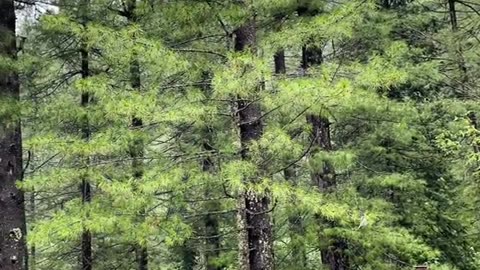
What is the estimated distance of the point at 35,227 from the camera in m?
5.11

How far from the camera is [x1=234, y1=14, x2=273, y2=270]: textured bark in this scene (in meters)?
5.35

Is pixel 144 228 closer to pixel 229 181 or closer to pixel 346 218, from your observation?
pixel 229 181

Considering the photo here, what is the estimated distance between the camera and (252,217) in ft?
17.8

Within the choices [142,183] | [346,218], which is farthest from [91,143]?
[346,218]

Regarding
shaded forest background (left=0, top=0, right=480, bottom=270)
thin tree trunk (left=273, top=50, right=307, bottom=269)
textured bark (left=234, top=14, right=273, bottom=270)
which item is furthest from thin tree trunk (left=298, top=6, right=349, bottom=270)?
textured bark (left=234, top=14, right=273, bottom=270)

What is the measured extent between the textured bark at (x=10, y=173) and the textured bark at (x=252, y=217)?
309cm

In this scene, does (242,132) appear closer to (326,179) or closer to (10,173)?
(326,179)

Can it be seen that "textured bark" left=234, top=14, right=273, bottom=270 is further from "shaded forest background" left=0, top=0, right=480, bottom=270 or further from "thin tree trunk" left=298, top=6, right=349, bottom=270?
"thin tree trunk" left=298, top=6, right=349, bottom=270

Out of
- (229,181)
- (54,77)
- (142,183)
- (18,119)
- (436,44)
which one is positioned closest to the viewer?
(229,181)

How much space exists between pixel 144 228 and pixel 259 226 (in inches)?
48.5

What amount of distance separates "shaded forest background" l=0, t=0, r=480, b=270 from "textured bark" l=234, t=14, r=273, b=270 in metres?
0.02

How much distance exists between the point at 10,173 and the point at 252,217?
11.5 feet

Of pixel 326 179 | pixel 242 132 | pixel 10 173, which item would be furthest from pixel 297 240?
pixel 10 173

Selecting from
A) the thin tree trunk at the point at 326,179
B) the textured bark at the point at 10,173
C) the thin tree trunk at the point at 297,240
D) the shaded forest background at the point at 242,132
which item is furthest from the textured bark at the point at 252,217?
the textured bark at the point at 10,173
